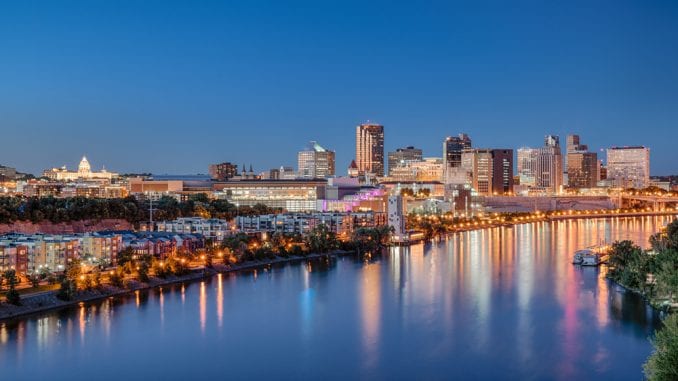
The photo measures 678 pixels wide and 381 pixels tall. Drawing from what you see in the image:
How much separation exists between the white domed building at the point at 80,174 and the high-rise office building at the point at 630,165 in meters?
26.5

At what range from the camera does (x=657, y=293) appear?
23.3 ft

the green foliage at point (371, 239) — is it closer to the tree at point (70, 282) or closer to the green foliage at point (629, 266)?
the green foliage at point (629, 266)

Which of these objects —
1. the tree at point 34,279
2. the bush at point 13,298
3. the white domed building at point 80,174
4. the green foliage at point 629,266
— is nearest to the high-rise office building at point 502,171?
the white domed building at point 80,174

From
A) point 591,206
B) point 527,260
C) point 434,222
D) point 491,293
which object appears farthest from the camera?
point 591,206

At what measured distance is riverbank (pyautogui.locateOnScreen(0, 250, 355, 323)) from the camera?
675 centimetres

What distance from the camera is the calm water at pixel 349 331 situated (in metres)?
5.45

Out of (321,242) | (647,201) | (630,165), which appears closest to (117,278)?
(321,242)

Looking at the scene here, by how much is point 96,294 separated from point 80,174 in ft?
87.2

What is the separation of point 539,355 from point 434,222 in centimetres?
1291

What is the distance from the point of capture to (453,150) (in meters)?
35.7

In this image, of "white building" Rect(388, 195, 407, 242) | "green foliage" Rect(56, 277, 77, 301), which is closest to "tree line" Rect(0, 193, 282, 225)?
"white building" Rect(388, 195, 407, 242)

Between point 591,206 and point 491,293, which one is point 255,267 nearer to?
point 491,293

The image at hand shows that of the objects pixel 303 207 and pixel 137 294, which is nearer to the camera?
pixel 137 294

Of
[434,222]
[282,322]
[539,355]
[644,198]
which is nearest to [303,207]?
[434,222]
